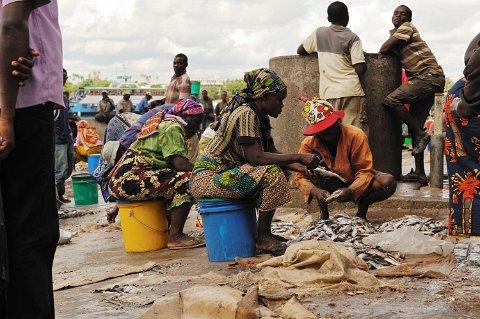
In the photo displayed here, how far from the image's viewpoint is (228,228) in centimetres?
578

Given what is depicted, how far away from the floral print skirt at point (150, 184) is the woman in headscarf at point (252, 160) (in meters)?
0.71

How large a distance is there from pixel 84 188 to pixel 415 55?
5419 mm

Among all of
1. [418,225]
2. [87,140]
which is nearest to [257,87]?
[418,225]

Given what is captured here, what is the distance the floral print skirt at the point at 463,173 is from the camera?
18.9 feet

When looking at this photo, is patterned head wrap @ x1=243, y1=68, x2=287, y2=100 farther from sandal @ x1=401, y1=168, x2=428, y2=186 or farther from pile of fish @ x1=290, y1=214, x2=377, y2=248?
sandal @ x1=401, y1=168, x2=428, y2=186

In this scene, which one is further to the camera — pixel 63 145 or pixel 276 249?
pixel 63 145

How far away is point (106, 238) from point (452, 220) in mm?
3742

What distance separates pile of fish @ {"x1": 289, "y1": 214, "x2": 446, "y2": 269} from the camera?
535 cm

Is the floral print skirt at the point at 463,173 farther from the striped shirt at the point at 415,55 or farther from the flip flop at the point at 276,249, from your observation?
the striped shirt at the point at 415,55

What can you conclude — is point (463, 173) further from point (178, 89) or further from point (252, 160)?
point (178, 89)

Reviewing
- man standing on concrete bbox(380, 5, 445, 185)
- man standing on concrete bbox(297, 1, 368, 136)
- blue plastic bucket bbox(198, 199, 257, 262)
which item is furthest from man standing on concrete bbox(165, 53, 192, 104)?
blue plastic bucket bbox(198, 199, 257, 262)

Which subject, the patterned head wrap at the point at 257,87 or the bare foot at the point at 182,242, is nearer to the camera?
the patterned head wrap at the point at 257,87

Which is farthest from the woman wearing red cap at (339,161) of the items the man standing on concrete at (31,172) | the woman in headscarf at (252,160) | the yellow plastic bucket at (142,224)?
the man standing on concrete at (31,172)

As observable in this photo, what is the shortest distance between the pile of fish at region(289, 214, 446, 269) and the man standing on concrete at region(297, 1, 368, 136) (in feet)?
6.14
